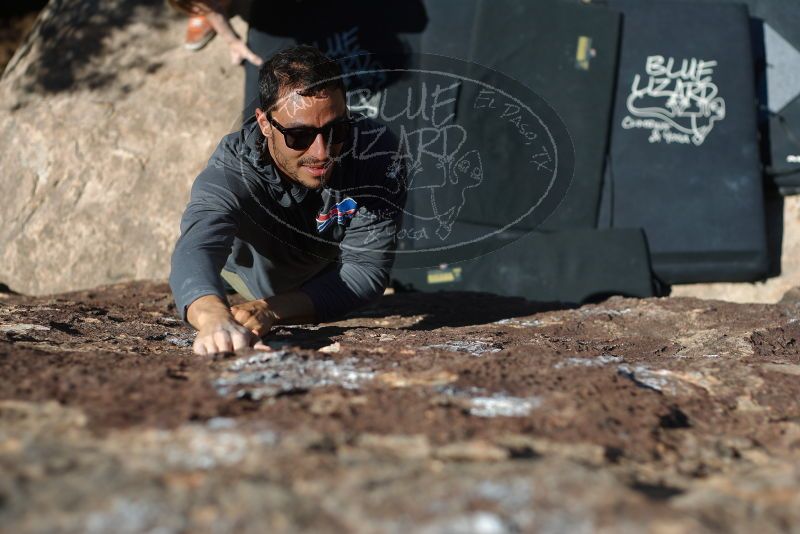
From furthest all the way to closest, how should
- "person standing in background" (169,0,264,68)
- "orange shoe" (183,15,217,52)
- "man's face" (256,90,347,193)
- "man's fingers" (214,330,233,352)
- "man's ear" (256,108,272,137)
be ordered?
"orange shoe" (183,15,217,52)
"person standing in background" (169,0,264,68)
"man's ear" (256,108,272,137)
"man's face" (256,90,347,193)
"man's fingers" (214,330,233,352)

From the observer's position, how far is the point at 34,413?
1671 millimetres

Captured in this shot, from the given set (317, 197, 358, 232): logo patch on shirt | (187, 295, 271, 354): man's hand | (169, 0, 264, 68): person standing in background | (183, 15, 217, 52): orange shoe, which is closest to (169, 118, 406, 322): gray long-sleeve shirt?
(317, 197, 358, 232): logo patch on shirt

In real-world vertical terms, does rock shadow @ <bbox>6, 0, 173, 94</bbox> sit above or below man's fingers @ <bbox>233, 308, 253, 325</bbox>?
above

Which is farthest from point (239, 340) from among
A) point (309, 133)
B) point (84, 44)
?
point (84, 44)

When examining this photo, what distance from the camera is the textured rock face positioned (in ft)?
16.6

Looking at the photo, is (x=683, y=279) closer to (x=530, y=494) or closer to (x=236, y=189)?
(x=236, y=189)

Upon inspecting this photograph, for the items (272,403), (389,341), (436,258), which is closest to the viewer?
(272,403)

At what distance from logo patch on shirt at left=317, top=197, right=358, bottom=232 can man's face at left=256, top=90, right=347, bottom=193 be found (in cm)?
16

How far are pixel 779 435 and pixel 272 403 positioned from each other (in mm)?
1045

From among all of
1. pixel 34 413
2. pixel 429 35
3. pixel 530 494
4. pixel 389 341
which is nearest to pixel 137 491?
pixel 34 413

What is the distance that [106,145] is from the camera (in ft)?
17.0

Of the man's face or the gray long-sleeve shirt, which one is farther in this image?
the gray long-sleeve shirt

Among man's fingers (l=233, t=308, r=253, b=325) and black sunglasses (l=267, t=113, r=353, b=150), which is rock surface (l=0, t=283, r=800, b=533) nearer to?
man's fingers (l=233, t=308, r=253, b=325)

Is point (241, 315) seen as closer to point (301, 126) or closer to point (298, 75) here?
point (301, 126)
